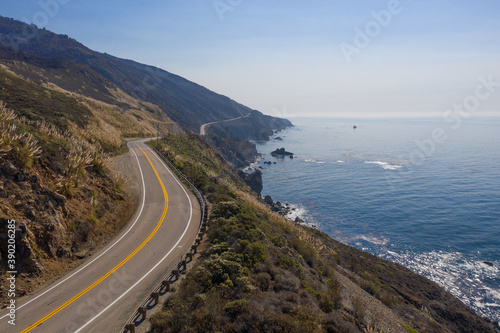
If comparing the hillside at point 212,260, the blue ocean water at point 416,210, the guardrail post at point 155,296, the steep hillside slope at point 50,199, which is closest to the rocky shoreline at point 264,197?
the blue ocean water at point 416,210

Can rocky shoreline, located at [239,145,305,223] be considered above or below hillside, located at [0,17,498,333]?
below

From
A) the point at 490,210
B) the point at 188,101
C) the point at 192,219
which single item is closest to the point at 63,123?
the point at 192,219

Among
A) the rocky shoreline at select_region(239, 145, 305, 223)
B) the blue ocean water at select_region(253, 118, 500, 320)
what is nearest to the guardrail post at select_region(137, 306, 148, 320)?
the blue ocean water at select_region(253, 118, 500, 320)

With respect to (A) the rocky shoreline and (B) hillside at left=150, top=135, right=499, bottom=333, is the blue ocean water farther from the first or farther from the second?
(B) hillside at left=150, top=135, right=499, bottom=333

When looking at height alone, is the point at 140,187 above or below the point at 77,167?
below

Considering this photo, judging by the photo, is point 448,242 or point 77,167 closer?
point 77,167

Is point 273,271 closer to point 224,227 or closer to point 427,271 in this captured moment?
point 224,227

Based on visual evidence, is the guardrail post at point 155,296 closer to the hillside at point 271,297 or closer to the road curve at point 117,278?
the hillside at point 271,297
